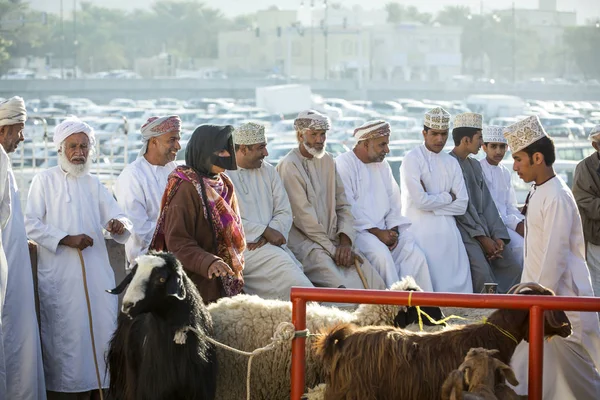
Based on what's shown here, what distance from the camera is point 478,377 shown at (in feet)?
12.6

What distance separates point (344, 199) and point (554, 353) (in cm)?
370

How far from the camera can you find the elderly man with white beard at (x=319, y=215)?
27.3 feet

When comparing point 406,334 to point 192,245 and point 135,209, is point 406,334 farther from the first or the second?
point 135,209

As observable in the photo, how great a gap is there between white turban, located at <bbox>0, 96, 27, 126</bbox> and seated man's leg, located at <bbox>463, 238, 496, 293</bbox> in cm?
439

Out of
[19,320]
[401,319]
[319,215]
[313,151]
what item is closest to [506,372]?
[401,319]

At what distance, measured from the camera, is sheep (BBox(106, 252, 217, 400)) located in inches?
Result: 192

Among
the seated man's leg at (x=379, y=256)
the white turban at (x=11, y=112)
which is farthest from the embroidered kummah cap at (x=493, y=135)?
the white turban at (x=11, y=112)

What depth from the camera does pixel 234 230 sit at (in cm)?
613

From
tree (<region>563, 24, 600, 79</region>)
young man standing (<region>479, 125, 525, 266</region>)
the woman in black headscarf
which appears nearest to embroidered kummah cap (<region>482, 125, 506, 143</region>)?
young man standing (<region>479, 125, 525, 266</region>)

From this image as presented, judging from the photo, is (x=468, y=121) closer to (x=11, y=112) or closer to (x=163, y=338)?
(x=11, y=112)

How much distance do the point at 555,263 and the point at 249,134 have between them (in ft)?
10.7

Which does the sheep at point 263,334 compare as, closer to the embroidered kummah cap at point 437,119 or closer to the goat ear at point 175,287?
the goat ear at point 175,287

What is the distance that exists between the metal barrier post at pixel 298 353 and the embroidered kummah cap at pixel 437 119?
4988 millimetres

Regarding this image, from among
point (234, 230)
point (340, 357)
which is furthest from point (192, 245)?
point (340, 357)
